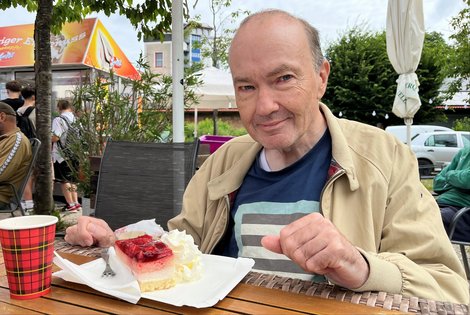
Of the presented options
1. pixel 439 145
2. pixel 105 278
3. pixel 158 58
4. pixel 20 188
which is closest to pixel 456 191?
pixel 105 278

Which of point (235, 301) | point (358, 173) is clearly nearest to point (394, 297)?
point (235, 301)

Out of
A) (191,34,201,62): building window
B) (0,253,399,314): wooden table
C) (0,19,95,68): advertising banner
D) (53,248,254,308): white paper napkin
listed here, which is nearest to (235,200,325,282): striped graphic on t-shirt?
(53,248,254,308): white paper napkin

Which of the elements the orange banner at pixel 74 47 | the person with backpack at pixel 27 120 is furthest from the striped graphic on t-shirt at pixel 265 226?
the orange banner at pixel 74 47

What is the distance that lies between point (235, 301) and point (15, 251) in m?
0.54

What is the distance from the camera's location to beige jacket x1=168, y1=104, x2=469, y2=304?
1.12 metres

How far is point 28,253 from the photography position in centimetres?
100

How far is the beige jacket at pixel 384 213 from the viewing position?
1122 millimetres

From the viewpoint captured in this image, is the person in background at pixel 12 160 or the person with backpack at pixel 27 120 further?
the person with backpack at pixel 27 120

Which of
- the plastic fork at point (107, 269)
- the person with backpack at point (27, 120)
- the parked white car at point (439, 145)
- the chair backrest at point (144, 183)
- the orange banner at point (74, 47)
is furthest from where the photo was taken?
the parked white car at point (439, 145)

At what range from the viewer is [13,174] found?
4406 mm

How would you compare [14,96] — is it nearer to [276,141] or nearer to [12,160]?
[12,160]

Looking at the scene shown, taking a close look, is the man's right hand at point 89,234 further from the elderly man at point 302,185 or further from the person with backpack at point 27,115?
the person with backpack at point 27,115

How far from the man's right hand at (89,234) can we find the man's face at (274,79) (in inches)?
25.3

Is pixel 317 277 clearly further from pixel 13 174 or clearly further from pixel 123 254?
pixel 13 174
